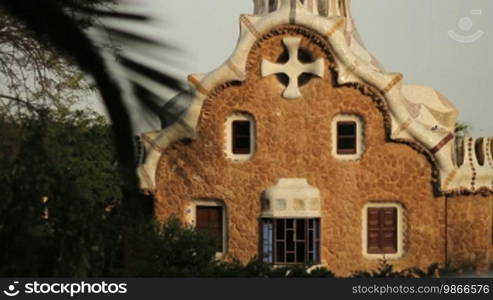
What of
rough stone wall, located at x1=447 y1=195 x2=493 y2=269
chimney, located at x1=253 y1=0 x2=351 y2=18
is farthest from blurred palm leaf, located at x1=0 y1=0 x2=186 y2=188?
chimney, located at x1=253 y1=0 x2=351 y2=18

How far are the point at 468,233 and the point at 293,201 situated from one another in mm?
3337

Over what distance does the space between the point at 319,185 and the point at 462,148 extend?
295 centimetres

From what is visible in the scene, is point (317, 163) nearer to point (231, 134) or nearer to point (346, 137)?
point (346, 137)

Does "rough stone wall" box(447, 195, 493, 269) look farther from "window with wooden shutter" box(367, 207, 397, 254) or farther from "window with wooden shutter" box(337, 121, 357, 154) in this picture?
"window with wooden shutter" box(337, 121, 357, 154)

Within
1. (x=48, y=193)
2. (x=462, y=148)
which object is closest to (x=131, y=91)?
(x=48, y=193)

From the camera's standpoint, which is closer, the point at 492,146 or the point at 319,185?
the point at 319,185

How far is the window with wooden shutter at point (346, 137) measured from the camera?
1900 cm

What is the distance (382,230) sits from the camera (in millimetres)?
19062

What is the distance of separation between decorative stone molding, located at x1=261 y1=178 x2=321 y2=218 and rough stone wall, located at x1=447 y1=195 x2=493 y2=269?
99.4 inches

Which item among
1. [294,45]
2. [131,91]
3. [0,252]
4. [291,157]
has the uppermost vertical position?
[294,45]

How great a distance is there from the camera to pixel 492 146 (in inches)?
799

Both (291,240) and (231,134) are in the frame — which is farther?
(231,134)

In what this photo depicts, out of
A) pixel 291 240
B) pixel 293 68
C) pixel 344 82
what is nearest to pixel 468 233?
pixel 291 240

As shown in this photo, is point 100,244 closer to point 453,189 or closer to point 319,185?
point 319,185
